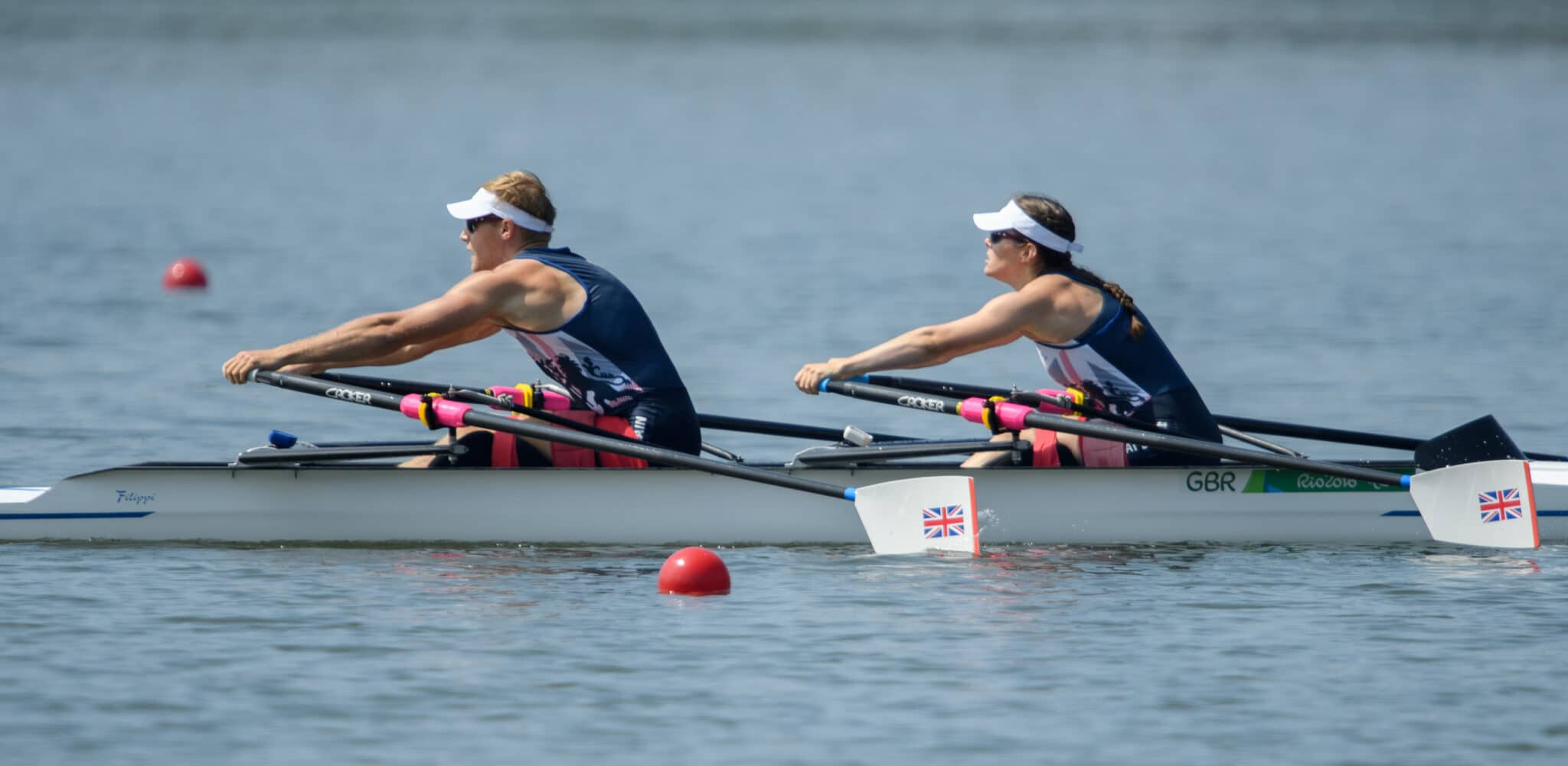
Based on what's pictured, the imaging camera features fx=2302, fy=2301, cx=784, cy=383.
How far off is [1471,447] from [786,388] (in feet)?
23.9

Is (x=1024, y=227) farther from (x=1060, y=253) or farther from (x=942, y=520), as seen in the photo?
→ (x=942, y=520)

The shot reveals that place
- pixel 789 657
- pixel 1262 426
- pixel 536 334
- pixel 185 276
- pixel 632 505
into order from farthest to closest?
pixel 185 276
pixel 1262 426
pixel 632 505
pixel 536 334
pixel 789 657

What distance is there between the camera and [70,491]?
1082 cm

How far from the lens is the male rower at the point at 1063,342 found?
10695 millimetres

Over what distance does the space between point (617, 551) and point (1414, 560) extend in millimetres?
3695

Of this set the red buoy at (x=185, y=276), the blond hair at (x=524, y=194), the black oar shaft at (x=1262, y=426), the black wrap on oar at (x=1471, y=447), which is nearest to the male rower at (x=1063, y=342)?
the black oar shaft at (x=1262, y=426)

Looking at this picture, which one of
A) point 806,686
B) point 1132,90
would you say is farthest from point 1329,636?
point 1132,90

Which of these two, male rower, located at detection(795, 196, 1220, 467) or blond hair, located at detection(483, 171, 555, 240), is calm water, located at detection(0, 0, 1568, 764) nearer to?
male rower, located at detection(795, 196, 1220, 467)

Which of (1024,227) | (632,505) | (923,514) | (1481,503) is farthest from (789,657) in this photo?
(1481,503)

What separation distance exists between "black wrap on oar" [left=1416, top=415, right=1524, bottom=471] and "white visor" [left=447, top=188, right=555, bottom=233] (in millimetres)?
4314

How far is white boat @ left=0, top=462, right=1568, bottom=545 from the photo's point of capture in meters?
10.8

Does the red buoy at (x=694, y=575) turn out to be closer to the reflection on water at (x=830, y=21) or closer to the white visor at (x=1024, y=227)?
the white visor at (x=1024, y=227)

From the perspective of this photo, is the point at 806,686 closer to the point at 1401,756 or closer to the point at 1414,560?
the point at 1401,756

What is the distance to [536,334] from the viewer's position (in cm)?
1061
